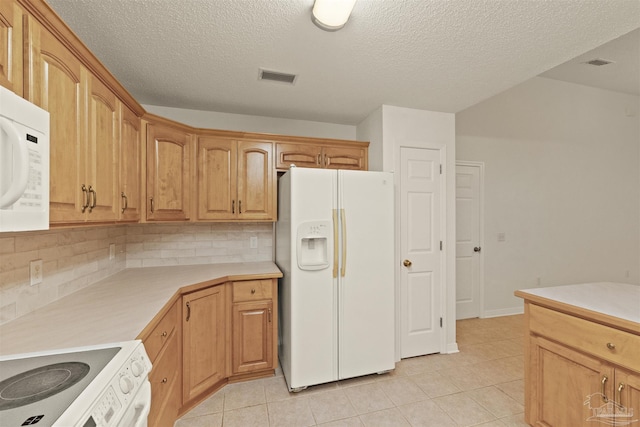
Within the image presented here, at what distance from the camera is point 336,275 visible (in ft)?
7.38

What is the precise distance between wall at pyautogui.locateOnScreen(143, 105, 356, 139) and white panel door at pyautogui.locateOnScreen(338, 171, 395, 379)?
3.74 ft

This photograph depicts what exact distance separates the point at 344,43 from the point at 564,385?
234 cm

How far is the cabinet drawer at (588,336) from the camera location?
125 centimetres

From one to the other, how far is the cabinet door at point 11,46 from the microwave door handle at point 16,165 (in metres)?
0.27

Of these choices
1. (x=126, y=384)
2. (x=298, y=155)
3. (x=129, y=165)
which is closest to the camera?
(x=126, y=384)

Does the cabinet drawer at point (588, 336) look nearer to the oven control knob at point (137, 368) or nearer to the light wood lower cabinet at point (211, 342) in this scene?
the light wood lower cabinet at point (211, 342)

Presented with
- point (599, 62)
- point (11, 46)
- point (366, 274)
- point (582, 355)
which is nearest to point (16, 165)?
point (11, 46)

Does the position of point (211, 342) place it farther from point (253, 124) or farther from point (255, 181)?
point (253, 124)

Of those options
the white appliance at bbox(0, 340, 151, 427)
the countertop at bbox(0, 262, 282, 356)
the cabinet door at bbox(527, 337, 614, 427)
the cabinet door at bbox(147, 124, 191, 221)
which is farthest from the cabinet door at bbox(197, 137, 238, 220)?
the cabinet door at bbox(527, 337, 614, 427)

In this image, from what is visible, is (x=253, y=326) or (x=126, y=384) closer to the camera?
(x=126, y=384)

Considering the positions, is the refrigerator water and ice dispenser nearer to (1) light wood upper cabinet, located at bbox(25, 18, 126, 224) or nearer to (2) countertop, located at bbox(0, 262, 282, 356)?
(2) countertop, located at bbox(0, 262, 282, 356)

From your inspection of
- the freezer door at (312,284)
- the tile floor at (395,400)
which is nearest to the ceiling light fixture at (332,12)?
the freezer door at (312,284)

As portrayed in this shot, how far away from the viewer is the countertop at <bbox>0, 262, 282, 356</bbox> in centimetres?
112

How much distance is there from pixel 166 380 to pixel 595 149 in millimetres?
6146
